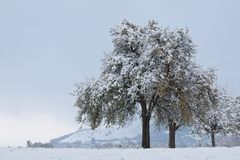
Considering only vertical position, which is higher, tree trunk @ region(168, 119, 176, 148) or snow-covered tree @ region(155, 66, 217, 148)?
snow-covered tree @ region(155, 66, 217, 148)

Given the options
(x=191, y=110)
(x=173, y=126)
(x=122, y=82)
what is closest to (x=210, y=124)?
(x=173, y=126)

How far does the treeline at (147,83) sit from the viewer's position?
41.0 metres

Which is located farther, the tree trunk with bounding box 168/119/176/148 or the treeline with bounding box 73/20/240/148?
the tree trunk with bounding box 168/119/176/148

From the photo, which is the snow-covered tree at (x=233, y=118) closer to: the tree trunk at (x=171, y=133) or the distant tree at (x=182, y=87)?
the tree trunk at (x=171, y=133)

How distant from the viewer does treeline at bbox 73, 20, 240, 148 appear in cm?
4097
